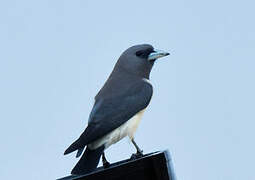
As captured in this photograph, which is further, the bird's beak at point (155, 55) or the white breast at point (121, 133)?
the bird's beak at point (155, 55)

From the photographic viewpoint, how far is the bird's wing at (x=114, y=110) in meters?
2.79

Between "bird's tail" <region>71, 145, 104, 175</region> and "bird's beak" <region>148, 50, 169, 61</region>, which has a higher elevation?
"bird's beak" <region>148, 50, 169, 61</region>

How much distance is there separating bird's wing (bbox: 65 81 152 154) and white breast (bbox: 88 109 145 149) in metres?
0.04

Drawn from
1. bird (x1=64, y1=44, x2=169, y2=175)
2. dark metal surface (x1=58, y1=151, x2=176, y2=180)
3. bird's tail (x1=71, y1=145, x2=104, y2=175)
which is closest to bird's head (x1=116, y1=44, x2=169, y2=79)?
bird (x1=64, y1=44, x2=169, y2=175)

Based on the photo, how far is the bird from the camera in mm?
2770

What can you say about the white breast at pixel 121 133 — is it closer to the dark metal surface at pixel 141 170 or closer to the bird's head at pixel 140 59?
the bird's head at pixel 140 59

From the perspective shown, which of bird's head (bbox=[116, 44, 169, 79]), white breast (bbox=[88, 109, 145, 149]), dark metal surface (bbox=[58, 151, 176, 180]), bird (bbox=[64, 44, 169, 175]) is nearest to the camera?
dark metal surface (bbox=[58, 151, 176, 180])

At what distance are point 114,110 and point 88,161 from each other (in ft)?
1.40

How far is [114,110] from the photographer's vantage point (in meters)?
3.04

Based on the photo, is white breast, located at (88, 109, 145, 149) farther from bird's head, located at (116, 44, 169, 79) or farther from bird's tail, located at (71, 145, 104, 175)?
bird's head, located at (116, 44, 169, 79)

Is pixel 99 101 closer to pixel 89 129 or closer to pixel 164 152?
pixel 89 129

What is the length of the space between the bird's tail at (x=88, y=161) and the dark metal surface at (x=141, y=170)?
497 mm

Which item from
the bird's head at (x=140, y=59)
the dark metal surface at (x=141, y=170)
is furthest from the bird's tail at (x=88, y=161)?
the bird's head at (x=140, y=59)

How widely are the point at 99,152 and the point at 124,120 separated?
285 millimetres
